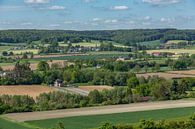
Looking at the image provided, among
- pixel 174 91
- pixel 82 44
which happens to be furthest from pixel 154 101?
pixel 82 44

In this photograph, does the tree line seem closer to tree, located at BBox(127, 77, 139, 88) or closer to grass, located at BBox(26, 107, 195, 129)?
grass, located at BBox(26, 107, 195, 129)

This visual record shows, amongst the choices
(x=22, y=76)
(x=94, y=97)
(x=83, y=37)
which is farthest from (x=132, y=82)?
(x=83, y=37)

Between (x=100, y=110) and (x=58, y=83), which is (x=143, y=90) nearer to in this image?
(x=100, y=110)

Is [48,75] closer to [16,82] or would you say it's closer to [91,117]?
[16,82]

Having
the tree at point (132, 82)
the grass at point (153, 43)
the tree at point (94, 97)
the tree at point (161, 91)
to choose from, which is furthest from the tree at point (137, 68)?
the grass at point (153, 43)

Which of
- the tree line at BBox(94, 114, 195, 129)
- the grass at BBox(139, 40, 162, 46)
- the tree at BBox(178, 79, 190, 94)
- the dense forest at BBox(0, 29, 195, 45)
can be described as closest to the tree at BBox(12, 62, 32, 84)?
the tree at BBox(178, 79, 190, 94)

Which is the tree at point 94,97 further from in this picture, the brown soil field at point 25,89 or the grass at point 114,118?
the brown soil field at point 25,89
